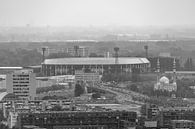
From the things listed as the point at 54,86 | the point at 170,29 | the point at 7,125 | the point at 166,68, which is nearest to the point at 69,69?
the point at 166,68

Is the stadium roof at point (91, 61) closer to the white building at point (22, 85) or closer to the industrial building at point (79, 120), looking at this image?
the white building at point (22, 85)

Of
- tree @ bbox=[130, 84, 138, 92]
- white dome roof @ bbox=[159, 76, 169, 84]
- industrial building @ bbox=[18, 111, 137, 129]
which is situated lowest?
tree @ bbox=[130, 84, 138, 92]

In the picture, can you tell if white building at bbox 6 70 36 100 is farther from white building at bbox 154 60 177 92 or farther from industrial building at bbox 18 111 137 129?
industrial building at bbox 18 111 137 129

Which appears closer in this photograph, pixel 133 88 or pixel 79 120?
pixel 79 120

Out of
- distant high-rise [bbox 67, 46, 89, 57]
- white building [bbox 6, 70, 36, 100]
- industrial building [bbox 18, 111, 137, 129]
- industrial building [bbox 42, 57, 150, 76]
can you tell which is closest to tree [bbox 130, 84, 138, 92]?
white building [bbox 6, 70, 36, 100]

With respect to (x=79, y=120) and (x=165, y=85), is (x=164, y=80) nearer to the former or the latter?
(x=165, y=85)

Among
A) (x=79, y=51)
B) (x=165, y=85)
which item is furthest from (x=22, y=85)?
(x=79, y=51)
